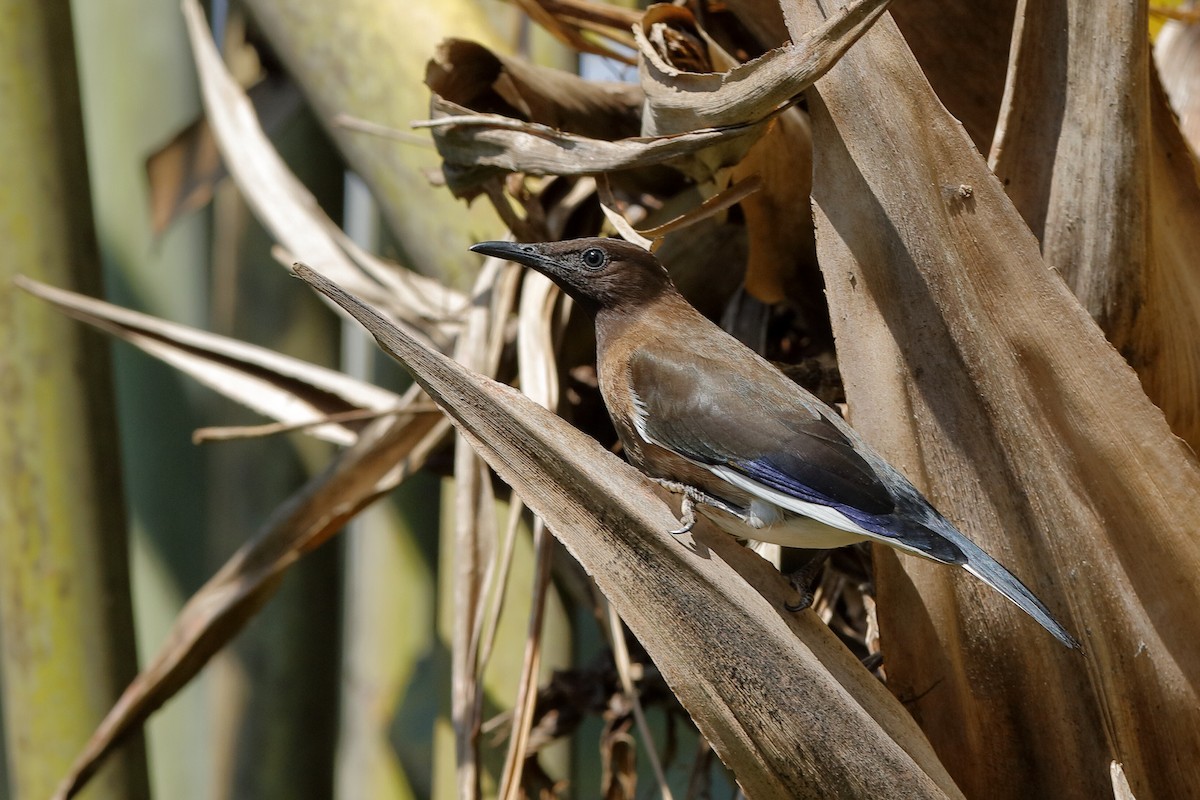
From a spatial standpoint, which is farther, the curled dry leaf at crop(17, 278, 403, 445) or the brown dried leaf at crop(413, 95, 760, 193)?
the curled dry leaf at crop(17, 278, 403, 445)

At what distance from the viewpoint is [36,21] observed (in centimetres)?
133

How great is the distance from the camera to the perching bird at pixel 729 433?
775 mm

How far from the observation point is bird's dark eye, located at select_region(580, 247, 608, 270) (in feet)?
3.50

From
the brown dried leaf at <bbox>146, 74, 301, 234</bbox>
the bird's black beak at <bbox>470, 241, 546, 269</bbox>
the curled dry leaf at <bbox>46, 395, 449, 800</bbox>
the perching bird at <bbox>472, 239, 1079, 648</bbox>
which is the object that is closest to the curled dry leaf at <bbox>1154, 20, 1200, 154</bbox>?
the perching bird at <bbox>472, 239, 1079, 648</bbox>

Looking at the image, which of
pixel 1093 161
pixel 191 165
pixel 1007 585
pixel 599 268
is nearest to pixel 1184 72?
pixel 1093 161

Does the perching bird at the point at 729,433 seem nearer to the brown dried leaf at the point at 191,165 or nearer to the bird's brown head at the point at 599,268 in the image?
the bird's brown head at the point at 599,268

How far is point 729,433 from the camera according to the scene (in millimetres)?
928

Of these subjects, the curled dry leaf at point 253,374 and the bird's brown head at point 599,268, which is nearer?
the bird's brown head at point 599,268

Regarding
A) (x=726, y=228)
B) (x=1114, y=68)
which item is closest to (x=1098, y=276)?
(x=1114, y=68)

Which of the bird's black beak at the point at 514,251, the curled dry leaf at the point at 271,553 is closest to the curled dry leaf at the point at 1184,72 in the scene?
the bird's black beak at the point at 514,251

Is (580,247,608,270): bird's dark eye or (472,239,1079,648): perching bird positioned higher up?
(580,247,608,270): bird's dark eye

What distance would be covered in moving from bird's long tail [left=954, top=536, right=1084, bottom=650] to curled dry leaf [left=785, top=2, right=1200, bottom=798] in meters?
0.04

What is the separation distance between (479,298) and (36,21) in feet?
2.07

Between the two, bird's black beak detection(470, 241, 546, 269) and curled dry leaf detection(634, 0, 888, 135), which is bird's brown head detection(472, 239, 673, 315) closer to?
bird's black beak detection(470, 241, 546, 269)
